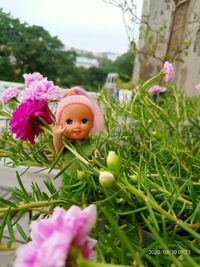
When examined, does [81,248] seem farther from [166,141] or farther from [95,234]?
[166,141]

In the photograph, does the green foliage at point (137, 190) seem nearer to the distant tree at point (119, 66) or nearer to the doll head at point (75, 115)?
the doll head at point (75, 115)

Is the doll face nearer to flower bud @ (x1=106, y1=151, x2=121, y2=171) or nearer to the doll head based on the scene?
the doll head

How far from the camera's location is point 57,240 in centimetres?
13

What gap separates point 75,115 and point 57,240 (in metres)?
0.27

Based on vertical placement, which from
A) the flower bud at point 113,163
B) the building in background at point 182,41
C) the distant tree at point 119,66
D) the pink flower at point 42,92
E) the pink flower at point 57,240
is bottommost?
the distant tree at point 119,66

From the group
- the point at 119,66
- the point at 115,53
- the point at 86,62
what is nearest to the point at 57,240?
the point at 115,53

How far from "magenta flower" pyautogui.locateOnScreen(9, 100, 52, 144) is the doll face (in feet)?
0.10

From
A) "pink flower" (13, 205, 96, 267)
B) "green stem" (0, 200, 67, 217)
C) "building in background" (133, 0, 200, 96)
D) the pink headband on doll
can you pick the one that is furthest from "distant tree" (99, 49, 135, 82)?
"pink flower" (13, 205, 96, 267)

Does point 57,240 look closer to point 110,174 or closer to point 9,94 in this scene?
point 110,174

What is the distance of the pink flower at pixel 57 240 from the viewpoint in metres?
0.12

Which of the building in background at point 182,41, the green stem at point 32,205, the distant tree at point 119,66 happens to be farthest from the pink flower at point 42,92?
the distant tree at point 119,66

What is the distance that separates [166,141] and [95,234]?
Answer: 249mm

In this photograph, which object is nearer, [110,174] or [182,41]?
[110,174]

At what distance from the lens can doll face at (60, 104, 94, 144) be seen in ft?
1.27
